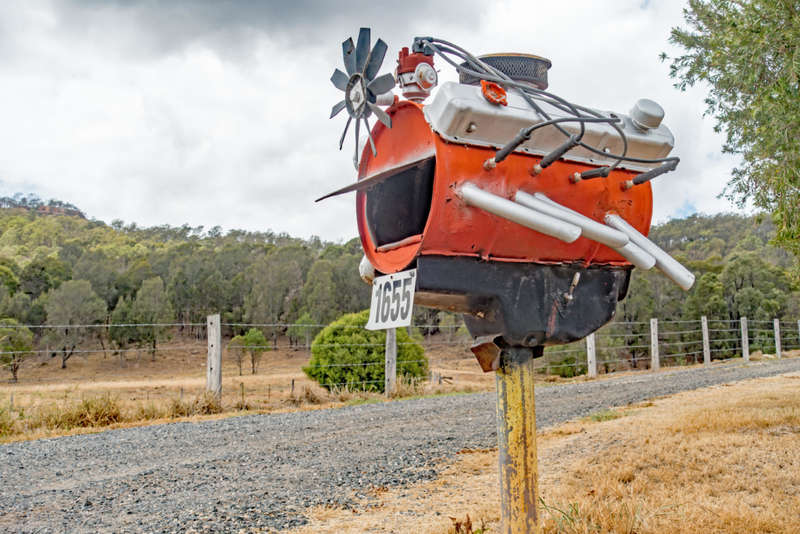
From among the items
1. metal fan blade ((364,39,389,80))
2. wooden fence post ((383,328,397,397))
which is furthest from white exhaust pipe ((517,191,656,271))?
wooden fence post ((383,328,397,397))

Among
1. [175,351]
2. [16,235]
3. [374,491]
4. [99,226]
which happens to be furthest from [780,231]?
[99,226]

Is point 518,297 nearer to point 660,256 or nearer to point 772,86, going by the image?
point 660,256

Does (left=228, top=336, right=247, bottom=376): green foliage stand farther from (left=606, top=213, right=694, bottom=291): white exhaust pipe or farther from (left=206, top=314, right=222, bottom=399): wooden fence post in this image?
(left=606, top=213, right=694, bottom=291): white exhaust pipe

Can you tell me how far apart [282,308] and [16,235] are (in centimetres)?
4473

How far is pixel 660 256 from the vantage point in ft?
6.90

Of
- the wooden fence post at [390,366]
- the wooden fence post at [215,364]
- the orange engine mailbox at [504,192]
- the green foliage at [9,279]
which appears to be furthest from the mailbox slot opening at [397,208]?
the green foliage at [9,279]

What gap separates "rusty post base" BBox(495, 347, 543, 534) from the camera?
2059 millimetres

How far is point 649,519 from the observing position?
2303 mm

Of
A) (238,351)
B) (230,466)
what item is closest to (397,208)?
(230,466)

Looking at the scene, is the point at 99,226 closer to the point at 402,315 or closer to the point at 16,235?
the point at 16,235

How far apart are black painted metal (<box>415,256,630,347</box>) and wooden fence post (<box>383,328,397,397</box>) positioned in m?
7.61

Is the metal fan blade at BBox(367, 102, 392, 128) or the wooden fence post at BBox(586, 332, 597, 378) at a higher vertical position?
the metal fan blade at BBox(367, 102, 392, 128)

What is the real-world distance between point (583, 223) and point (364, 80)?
0.97 meters

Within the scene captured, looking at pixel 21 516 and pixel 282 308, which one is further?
pixel 282 308
